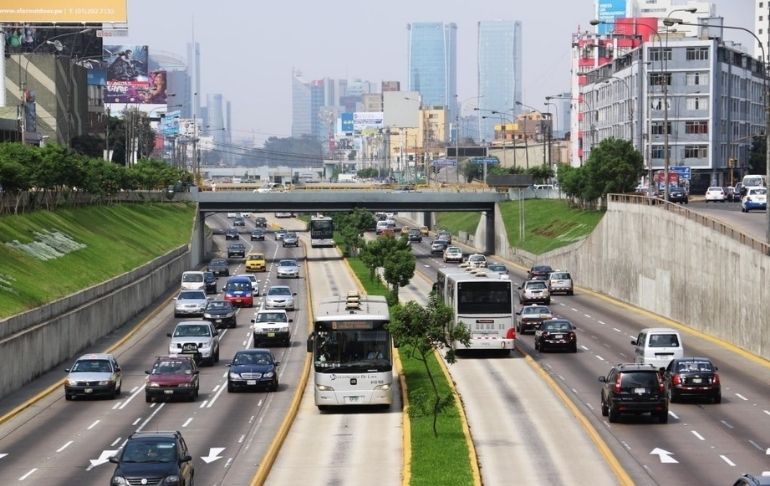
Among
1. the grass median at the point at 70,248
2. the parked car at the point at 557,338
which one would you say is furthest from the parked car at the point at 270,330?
the parked car at the point at 557,338

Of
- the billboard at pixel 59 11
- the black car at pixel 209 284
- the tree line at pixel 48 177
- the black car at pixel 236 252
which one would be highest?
the billboard at pixel 59 11

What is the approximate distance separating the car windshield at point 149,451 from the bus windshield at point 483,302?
94.4 feet

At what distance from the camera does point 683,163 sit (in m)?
154

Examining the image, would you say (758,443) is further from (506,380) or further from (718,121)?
(718,121)

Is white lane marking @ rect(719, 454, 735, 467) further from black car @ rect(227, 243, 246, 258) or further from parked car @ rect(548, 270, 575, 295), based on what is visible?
black car @ rect(227, 243, 246, 258)

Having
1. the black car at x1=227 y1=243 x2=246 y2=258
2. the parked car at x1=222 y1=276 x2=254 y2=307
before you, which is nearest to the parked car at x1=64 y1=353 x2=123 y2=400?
the parked car at x1=222 y1=276 x2=254 y2=307

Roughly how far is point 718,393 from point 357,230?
294ft

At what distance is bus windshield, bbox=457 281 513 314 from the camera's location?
57.2 meters

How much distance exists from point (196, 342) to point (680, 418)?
2255 cm

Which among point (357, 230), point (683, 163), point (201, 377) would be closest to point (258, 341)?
point (201, 377)

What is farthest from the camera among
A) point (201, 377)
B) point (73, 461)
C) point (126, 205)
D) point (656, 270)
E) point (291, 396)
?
point (126, 205)

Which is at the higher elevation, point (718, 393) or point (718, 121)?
point (718, 121)

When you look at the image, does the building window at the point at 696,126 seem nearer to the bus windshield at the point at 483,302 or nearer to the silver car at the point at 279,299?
the silver car at the point at 279,299

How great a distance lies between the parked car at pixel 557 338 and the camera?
60.6 m
